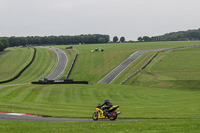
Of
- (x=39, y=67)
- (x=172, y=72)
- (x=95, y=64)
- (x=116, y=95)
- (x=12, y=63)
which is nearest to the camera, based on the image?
(x=116, y=95)

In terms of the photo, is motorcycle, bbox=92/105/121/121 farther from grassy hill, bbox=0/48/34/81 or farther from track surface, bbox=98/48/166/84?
grassy hill, bbox=0/48/34/81

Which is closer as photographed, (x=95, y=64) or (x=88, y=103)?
(x=88, y=103)

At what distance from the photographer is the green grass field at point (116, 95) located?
61.3 ft

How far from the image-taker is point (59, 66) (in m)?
102

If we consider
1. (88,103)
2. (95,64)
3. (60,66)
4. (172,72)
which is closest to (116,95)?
(88,103)

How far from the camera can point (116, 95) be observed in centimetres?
4700

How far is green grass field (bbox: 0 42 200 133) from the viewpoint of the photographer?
18.7 m

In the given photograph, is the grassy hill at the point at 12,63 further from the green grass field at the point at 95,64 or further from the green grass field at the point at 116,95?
the green grass field at the point at 95,64

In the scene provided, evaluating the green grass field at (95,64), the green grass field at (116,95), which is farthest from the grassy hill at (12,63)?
the green grass field at (95,64)

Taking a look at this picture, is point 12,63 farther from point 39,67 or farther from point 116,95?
point 116,95

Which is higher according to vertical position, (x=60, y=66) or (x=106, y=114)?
(x=106, y=114)

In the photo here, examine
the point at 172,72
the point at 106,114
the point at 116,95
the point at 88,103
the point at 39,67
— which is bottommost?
the point at 39,67

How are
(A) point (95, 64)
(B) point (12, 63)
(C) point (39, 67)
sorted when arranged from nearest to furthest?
1. (A) point (95, 64)
2. (C) point (39, 67)
3. (B) point (12, 63)

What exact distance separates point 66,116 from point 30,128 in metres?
6.71
